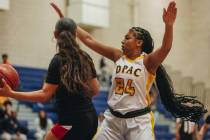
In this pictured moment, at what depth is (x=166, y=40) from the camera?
4523 millimetres

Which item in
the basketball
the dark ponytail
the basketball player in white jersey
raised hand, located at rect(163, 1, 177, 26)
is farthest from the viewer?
the basketball player in white jersey

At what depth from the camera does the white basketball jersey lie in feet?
15.3

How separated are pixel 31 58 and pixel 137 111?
1019cm

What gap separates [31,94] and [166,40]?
1437 mm

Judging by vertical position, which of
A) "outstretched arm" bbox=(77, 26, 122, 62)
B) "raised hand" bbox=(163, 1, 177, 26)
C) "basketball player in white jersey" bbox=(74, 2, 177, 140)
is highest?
"raised hand" bbox=(163, 1, 177, 26)

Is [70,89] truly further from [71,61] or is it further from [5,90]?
[5,90]

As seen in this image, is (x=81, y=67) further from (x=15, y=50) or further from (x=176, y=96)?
(x=15, y=50)

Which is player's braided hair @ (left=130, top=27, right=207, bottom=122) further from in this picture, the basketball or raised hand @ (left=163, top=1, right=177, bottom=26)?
the basketball

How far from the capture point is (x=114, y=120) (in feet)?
15.4

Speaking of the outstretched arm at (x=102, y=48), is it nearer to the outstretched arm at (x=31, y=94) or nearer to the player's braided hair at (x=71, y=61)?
the player's braided hair at (x=71, y=61)

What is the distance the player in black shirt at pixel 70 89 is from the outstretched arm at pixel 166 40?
0.82 meters

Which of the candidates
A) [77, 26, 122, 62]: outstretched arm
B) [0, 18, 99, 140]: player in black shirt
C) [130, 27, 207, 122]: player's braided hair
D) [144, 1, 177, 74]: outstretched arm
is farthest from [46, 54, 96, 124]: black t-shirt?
[130, 27, 207, 122]: player's braided hair

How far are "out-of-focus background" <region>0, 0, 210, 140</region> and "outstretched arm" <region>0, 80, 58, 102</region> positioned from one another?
696 cm

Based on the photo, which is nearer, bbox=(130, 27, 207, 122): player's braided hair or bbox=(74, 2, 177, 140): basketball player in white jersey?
bbox=(74, 2, 177, 140): basketball player in white jersey
